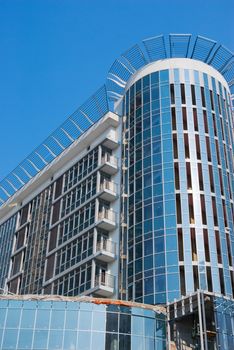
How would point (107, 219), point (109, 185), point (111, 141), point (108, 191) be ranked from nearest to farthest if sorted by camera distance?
point (107, 219) → point (108, 191) → point (109, 185) → point (111, 141)

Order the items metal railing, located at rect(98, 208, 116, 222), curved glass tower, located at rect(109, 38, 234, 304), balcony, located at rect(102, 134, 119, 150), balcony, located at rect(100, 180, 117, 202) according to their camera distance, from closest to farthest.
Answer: curved glass tower, located at rect(109, 38, 234, 304) → metal railing, located at rect(98, 208, 116, 222) → balcony, located at rect(100, 180, 117, 202) → balcony, located at rect(102, 134, 119, 150)

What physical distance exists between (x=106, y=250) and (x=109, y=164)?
9.22 metres

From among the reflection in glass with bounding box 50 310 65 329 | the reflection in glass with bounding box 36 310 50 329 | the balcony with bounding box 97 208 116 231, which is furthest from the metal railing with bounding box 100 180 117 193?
the reflection in glass with bounding box 36 310 50 329

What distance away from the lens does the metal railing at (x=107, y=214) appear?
47.9 m

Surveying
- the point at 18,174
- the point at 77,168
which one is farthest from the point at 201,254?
the point at 18,174

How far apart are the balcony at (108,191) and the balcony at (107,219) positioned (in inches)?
50.4

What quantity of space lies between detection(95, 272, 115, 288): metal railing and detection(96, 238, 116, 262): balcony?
1.45 metres

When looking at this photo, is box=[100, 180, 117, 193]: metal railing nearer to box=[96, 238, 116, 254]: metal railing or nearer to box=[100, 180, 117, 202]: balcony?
box=[100, 180, 117, 202]: balcony

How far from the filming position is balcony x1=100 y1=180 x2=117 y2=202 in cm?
4864

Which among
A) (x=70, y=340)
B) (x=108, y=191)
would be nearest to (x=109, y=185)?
(x=108, y=191)

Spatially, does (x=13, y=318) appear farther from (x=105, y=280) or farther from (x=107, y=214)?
(x=107, y=214)

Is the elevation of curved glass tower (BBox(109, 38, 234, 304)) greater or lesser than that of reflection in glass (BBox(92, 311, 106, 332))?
greater

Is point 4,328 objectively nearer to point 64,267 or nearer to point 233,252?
point 64,267

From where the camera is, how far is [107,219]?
155 feet
